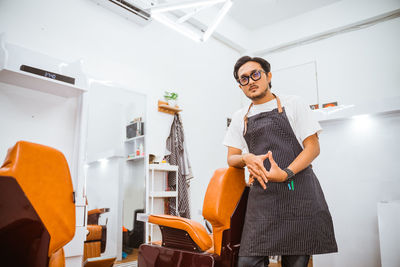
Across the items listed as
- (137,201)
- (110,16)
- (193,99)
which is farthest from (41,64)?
(193,99)

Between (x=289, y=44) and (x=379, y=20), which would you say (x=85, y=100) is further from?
(x=379, y=20)

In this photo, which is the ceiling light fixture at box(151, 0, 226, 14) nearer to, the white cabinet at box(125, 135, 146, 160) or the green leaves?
the green leaves

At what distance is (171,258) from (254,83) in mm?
979

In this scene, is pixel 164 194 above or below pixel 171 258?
above

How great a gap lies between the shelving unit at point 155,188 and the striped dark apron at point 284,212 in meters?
2.20

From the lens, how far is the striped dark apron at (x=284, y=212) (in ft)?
4.07

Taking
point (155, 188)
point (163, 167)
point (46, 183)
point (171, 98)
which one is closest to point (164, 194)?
point (155, 188)

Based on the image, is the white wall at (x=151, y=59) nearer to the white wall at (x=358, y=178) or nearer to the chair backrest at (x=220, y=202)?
the white wall at (x=358, y=178)

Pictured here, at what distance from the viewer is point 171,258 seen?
148 centimetres

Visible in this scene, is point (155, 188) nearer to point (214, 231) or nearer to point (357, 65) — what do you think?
point (214, 231)

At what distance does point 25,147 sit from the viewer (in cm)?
91

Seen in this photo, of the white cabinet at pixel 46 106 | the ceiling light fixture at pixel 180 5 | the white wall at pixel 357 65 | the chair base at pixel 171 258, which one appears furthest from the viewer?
the white wall at pixel 357 65

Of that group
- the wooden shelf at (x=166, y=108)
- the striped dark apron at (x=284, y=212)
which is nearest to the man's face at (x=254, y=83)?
the striped dark apron at (x=284, y=212)

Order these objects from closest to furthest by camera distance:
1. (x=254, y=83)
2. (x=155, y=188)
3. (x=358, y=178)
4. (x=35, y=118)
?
(x=254, y=83)
(x=35, y=118)
(x=358, y=178)
(x=155, y=188)
